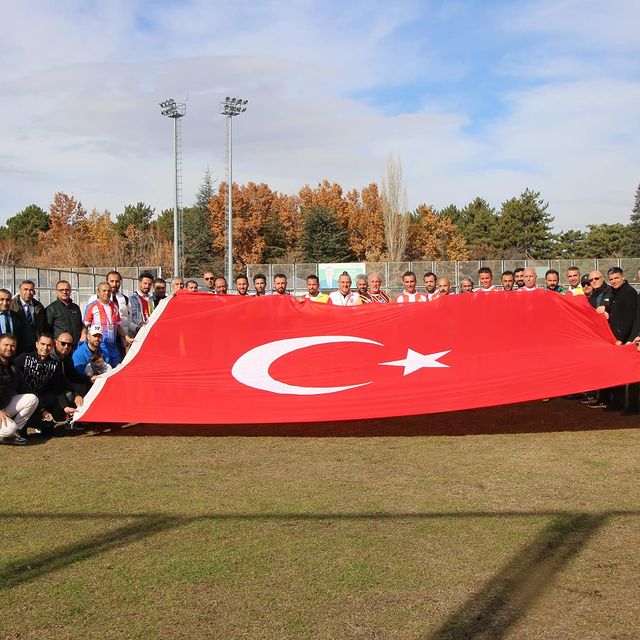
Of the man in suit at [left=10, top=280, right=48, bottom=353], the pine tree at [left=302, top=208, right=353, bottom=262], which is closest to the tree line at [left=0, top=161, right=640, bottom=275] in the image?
the pine tree at [left=302, top=208, right=353, bottom=262]

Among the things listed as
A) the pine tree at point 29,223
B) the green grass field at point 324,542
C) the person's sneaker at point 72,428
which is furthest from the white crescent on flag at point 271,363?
the pine tree at point 29,223

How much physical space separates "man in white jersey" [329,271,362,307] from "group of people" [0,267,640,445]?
0.01m

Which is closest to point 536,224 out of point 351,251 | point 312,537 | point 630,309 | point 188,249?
point 351,251

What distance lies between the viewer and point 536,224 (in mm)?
63781

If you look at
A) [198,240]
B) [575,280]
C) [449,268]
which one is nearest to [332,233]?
[198,240]

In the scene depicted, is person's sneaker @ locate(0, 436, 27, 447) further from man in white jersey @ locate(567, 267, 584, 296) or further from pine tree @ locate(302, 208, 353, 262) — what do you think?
pine tree @ locate(302, 208, 353, 262)

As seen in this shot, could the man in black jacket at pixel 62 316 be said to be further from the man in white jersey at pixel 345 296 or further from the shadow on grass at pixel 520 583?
the shadow on grass at pixel 520 583

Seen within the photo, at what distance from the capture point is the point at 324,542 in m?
4.39

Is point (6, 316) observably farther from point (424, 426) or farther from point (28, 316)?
point (424, 426)

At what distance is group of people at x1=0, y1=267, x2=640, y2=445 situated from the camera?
767cm

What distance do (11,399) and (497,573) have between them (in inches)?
223

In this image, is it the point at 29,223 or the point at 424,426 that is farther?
the point at 29,223

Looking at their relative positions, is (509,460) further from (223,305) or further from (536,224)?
(536,224)

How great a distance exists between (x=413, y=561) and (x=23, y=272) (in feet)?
87.1
